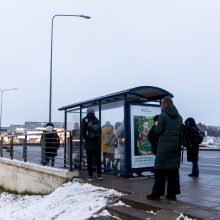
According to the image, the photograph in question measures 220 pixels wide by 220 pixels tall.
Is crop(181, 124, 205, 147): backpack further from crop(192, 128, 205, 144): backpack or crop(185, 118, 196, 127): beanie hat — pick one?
crop(185, 118, 196, 127): beanie hat

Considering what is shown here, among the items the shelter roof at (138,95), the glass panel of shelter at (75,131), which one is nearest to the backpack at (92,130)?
the shelter roof at (138,95)

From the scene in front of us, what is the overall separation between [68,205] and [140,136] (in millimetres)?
3070

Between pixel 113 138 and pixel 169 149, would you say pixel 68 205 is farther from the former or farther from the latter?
pixel 113 138

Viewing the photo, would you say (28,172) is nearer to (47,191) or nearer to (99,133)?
(47,191)

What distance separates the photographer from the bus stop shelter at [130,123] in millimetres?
10992

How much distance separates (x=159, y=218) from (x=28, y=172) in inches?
327

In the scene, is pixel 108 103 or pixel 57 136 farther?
pixel 57 136

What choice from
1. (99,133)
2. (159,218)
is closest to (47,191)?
(99,133)

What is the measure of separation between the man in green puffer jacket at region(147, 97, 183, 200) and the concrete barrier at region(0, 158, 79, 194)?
4145mm

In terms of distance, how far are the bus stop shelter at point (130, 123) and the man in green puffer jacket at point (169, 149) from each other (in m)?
3.20

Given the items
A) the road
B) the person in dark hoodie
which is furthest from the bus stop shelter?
the road

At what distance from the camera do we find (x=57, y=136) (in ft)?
44.4

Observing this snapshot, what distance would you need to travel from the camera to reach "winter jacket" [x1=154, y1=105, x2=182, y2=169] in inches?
295

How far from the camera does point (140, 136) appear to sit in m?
11.2
